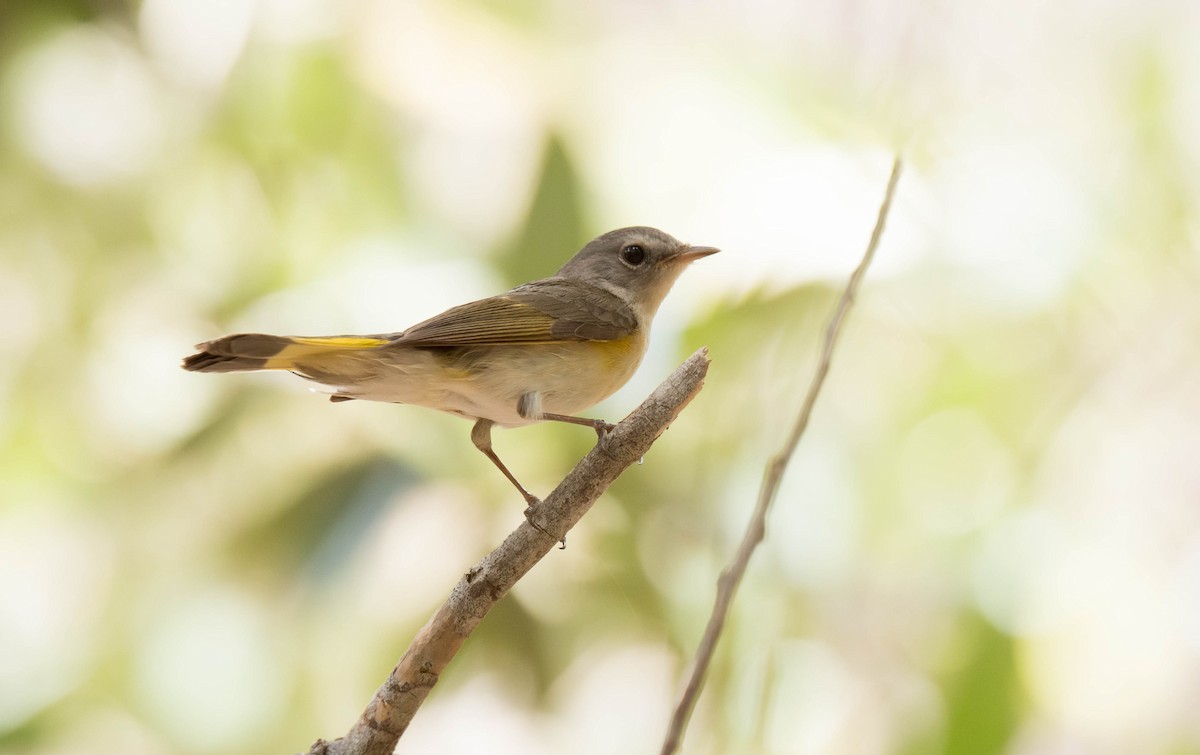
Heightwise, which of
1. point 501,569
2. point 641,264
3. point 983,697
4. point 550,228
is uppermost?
point 550,228

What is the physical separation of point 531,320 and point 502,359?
110 mm

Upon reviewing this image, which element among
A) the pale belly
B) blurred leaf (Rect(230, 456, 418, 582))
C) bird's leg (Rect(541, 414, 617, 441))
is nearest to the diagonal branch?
bird's leg (Rect(541, 414, 617, 441))

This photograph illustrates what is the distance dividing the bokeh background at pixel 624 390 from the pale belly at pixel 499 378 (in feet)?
2.24

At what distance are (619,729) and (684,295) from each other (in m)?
1.26

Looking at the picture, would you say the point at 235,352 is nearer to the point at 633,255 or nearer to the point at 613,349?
the point at 613,349

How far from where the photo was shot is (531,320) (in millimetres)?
1713

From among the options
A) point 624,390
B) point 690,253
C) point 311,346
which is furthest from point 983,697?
point 311,346

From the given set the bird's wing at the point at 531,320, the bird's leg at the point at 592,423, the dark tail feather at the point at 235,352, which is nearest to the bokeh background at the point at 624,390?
the bird's wing at the point at 531,320

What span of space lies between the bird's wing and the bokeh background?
597 millimetres

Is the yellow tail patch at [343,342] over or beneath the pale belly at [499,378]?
over

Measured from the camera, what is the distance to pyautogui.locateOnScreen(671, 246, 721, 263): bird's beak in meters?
1.92

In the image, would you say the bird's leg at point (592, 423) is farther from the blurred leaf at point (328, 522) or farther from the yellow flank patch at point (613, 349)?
the blurred leaf at point (328, 522)

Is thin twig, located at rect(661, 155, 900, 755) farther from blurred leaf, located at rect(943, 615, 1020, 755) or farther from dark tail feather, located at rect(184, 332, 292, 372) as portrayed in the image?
blurred leaf, located at rect(943, 615, 1020, 755)

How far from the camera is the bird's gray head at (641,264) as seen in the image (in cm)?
196
